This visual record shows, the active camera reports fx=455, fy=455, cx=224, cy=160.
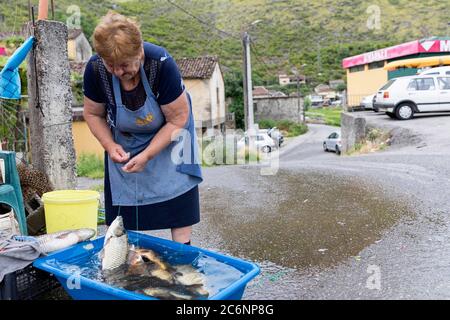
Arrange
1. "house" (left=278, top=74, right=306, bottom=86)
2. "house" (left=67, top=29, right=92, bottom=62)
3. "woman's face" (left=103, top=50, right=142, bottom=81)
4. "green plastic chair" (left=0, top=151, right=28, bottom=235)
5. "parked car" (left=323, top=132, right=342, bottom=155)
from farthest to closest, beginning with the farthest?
1. "house" (left=278, top=74, right=306, bottom=86)
2. "house" (left=67, top=29, right=92, bottom=62)
3. "parked car" (left=323, top=132, right=342, bottom=155)
4. "green plastic chair" (left=0, top=151, right=28, bottom=235)
5. "woman's face" (left=103, top=50, right=142, bottom=81)

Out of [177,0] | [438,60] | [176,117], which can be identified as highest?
[177,0]

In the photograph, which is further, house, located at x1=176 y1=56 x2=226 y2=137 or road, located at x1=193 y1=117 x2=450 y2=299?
house, located at x1=176 y1=56 x2=226 y2=137

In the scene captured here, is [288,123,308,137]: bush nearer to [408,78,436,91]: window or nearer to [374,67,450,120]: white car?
[374,67,450,120]: white car

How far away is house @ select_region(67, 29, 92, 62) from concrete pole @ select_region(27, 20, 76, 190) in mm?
38280

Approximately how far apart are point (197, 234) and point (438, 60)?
2545 cm

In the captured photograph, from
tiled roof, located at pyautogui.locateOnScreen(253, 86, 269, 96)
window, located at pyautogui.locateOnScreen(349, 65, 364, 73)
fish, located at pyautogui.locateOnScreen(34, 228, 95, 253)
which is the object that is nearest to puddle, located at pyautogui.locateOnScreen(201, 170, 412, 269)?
fish, located at pyautogui.locateOnScreen(34, 228, 95, 253)

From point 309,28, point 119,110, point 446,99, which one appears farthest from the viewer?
point 309,28

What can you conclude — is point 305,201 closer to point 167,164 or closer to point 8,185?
point 167,164

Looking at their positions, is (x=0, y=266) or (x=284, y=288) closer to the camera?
(x=0, y=266)

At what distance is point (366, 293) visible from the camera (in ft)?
9.75

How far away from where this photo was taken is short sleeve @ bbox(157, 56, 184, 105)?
2693 millimetres

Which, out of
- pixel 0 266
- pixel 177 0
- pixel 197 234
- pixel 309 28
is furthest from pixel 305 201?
pixel 309 28

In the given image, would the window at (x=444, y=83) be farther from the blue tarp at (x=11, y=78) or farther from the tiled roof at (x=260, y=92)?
the tiled roof at (x=260, y=92)

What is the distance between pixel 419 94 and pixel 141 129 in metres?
15.4
